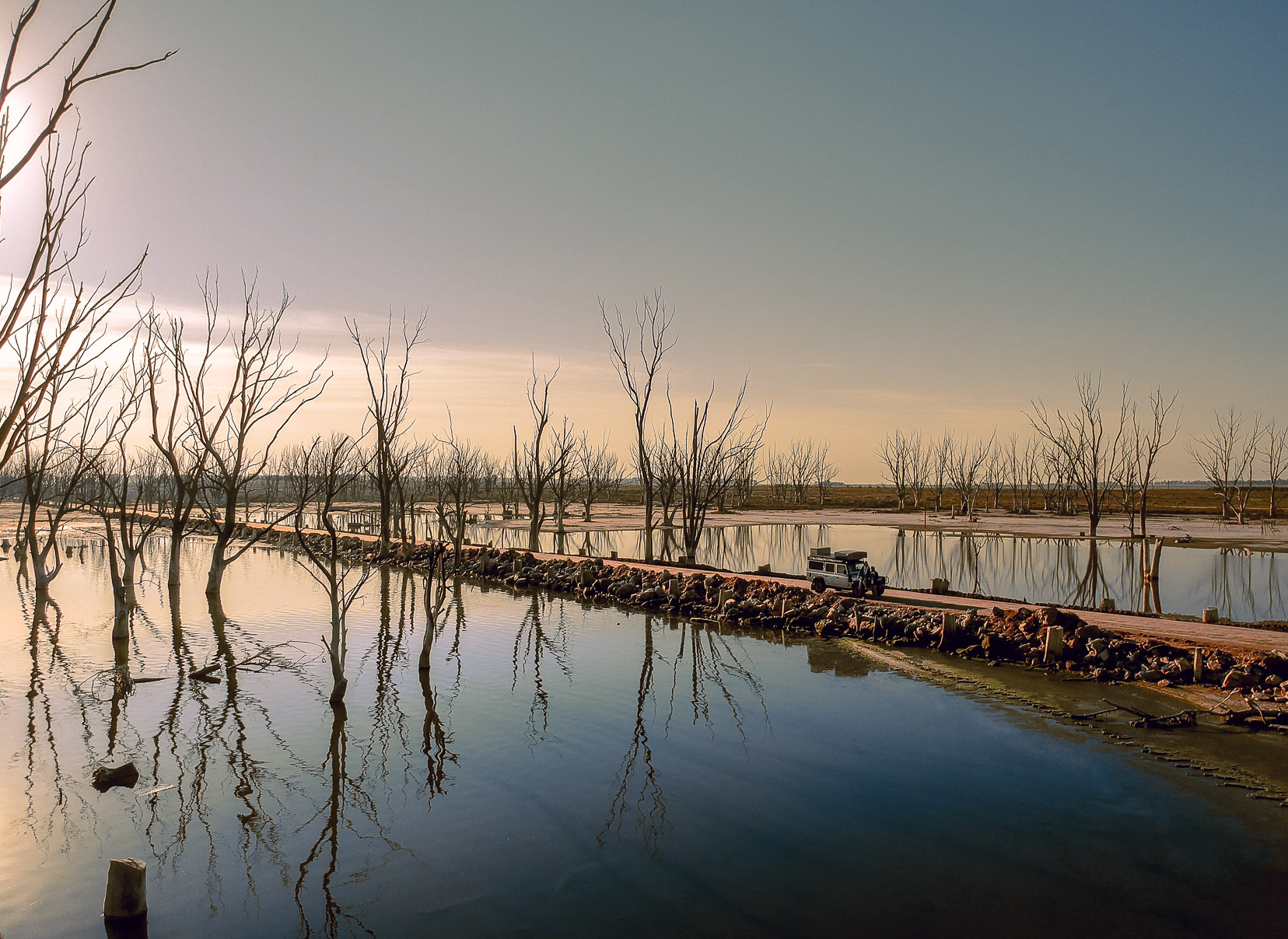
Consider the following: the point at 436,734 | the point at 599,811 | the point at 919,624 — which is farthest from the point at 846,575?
the point at 599,811

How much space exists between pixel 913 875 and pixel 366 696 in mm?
7824

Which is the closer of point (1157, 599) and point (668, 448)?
point (1157, 599)

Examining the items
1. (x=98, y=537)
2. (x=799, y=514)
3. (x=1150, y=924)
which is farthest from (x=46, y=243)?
(x=799, y=514)

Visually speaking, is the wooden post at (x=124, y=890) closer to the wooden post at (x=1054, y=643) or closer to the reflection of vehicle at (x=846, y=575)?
the wooden post at (x=1054, y=643)

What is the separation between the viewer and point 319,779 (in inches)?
320

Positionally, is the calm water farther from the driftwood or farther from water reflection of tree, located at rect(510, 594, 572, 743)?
water reflection of tree, located at rect(510, 594, 572, 743)

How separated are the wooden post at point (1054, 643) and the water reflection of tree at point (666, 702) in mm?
4803

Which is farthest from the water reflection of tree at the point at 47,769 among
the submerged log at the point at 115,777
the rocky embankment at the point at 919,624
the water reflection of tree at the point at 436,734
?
the rocky embankment at the point at 919,624

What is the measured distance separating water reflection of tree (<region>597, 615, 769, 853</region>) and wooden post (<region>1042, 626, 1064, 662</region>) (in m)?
4.80

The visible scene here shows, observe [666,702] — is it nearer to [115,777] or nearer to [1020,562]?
[115,777]

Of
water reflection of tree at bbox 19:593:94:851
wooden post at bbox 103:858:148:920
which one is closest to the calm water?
water reflection of tree at bbox 19:593:94:851

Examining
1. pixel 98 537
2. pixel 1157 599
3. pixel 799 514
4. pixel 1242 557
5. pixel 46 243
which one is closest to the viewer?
pixel 46 243

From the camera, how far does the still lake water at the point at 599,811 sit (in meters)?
5.75

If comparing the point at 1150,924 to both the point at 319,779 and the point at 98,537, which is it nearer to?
the point at 319,779
